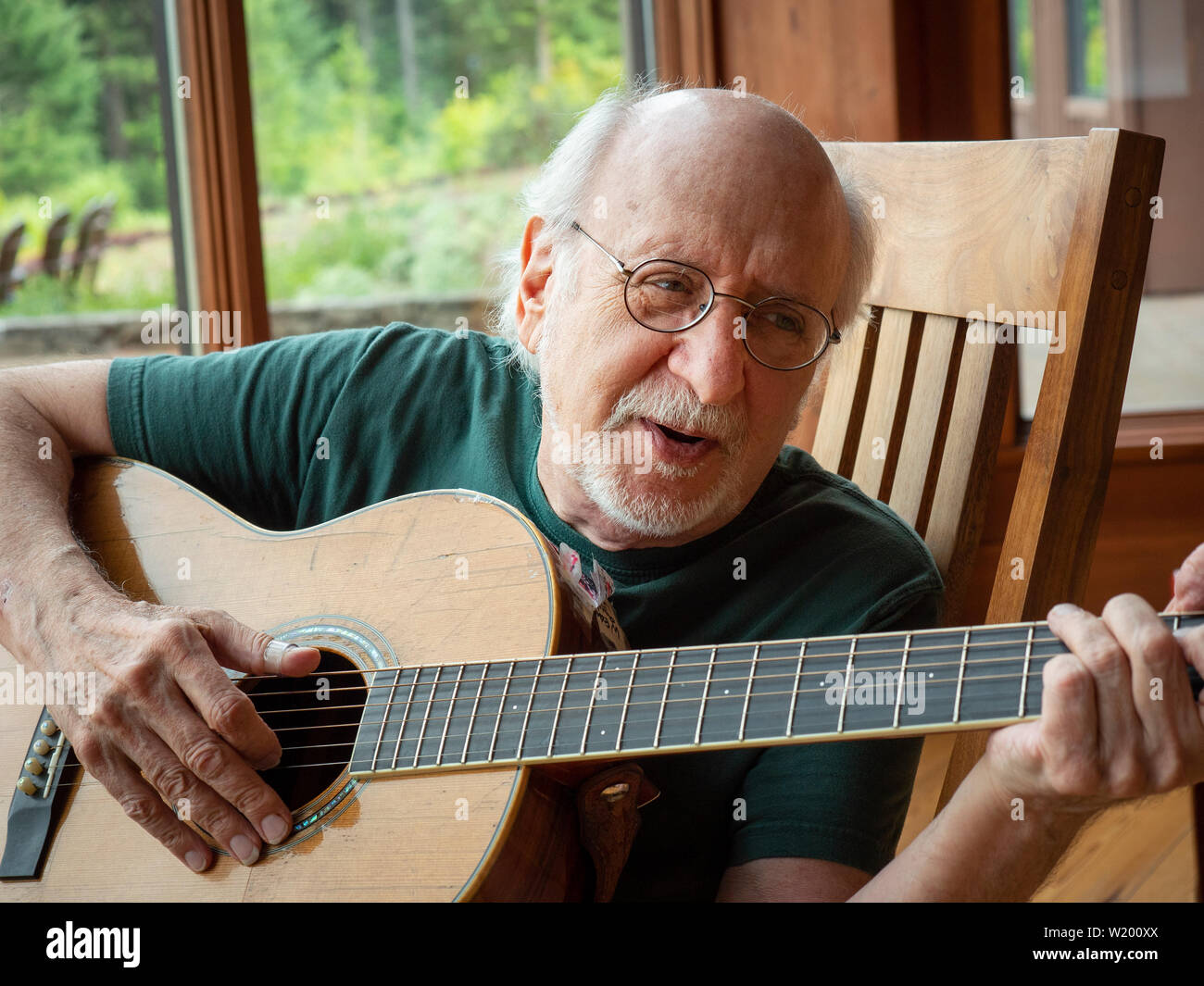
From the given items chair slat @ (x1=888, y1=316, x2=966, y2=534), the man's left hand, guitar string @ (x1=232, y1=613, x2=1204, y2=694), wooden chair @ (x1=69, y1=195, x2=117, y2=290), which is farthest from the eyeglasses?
wooden chair @ (x1=69, y1=195, x2=117, y2=290)

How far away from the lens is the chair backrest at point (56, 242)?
112 inches

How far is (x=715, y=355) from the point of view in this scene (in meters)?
1.12

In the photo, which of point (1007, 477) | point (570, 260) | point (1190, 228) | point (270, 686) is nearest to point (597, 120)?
point (570, 260)

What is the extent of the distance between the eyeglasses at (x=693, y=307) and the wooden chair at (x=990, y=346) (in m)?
0.24

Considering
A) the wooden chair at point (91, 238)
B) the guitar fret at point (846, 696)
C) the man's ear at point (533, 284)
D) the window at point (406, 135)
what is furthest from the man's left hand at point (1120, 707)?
the wooden chair at point (91, 238)

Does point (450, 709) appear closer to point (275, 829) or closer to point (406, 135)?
point (275, 829)

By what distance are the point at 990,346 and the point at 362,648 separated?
785 mm

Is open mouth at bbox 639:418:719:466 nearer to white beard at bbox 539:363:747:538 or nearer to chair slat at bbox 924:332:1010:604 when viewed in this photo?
white beard at bbox 539:363:747:538

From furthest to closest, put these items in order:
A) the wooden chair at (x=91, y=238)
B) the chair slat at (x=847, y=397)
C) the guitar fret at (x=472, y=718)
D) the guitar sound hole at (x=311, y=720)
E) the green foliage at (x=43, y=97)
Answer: the wooden chair at (x=91, y=238) → the green foliage at (x=43, y=97) → the chair slat at (x=847, y=397) → the guitar sound hole at (x=311, y=720) → the guitar fret at (x=472, y=718)

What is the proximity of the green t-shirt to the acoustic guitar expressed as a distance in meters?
0.15

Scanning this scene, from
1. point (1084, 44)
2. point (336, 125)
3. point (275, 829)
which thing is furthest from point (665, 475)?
point (336, 125)

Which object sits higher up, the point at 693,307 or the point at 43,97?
the point at 43,97

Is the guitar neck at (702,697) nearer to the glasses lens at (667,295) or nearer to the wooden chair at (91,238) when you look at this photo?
the glasses lens at (667,295)

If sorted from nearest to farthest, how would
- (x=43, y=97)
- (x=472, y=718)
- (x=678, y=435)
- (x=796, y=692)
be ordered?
(x=796, y=692) → (x=472, y=718) → (x=678, y=435) → (x=43, y=97)
